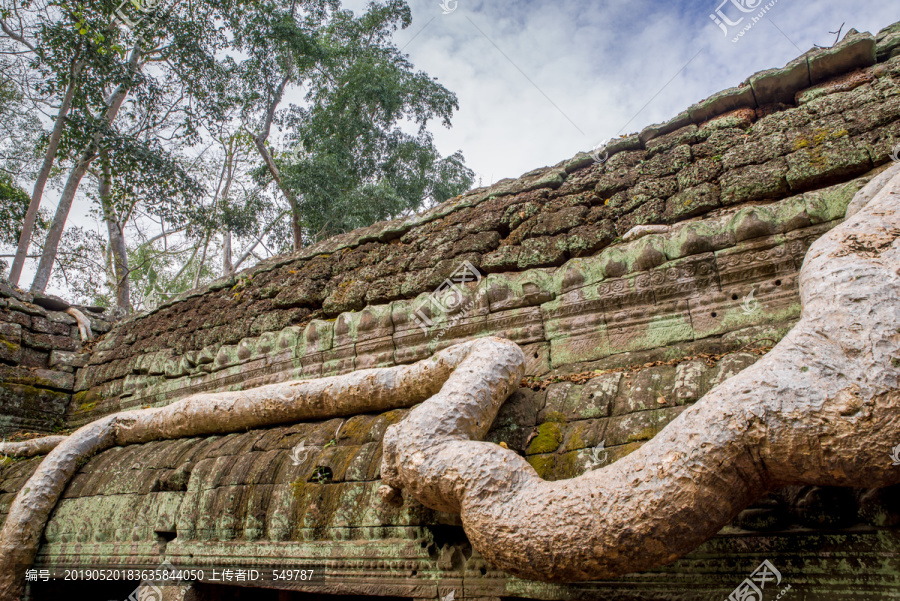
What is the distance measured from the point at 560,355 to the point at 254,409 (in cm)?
185

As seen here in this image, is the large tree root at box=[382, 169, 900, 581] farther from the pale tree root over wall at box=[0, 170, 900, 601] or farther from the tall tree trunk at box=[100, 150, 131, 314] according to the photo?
the tall tree trunk at box=[100, 150, 131, 314]

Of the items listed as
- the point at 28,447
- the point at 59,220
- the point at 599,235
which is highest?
the point at 59,220

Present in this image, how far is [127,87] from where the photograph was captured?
933 cm

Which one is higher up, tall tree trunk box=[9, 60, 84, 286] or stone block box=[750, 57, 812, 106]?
tall tree trunk box=[9, 60, 84, 286]

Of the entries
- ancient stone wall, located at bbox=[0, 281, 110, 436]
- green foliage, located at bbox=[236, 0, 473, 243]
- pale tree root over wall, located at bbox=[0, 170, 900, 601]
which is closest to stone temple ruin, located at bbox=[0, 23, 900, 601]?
pale tree root over wall, located at bbox=[0, 170, 900, 601]

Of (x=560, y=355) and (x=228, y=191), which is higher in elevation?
(x=228, y=191)

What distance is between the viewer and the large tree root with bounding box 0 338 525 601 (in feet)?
7.91

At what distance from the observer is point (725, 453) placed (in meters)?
1.43

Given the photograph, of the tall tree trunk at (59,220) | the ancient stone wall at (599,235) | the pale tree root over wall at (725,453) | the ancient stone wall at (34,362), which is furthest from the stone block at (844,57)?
the tall tree trunk at (59,220)

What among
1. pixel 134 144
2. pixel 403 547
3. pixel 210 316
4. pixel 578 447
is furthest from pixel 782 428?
pixel 134 144

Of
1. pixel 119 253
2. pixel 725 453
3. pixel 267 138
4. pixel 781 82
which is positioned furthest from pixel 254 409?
pixel 267 138

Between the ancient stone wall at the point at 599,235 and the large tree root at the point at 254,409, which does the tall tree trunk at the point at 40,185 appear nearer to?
the ancient stone wall at the point at 599,235

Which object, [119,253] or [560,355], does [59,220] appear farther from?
[560,355]

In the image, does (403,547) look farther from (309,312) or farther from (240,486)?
(309,312)
